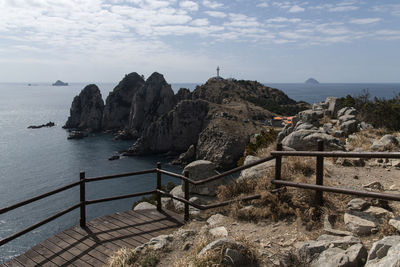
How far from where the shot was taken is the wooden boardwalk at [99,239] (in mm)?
7152

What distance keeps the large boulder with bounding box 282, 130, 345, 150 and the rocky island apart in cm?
5913

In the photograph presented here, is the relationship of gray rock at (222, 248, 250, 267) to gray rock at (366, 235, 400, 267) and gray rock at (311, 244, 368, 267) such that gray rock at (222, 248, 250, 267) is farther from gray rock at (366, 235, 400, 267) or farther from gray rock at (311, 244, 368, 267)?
gray rock at (366, 235, 400, 267)

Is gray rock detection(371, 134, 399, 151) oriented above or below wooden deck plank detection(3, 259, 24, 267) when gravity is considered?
above

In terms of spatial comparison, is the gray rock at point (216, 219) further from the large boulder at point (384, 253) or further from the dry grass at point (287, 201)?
the large boulder at point (384, 253)

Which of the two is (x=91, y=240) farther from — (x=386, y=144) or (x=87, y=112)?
(x=87, y=112)

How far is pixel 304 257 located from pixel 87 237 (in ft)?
18.2

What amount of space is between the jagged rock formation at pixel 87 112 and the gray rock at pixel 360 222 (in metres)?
136

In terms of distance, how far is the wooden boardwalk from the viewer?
23.5 feet

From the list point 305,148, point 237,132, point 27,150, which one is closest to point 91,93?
point 27,150

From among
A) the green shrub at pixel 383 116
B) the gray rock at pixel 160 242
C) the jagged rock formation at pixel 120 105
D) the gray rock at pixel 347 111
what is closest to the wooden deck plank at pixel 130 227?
the gray rock at pixel 160 242

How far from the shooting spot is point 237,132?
86500mm

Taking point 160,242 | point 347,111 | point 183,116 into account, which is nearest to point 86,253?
point 160,242

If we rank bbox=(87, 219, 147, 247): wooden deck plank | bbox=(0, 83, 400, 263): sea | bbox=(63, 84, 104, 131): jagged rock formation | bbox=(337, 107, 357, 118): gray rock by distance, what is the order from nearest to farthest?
bbox=(87, 219, 147, 247): wooden deck plank → bbox=(337, 107, 357, 118): gray rock → bbox=(0, 83, 400, 263): sea → bbox=(63, 84, 104, 131): jagged rock formation

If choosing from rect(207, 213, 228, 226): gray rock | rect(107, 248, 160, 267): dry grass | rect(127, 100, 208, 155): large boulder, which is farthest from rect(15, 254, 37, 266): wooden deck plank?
rect(127, 100, 208, 155): large boulder
